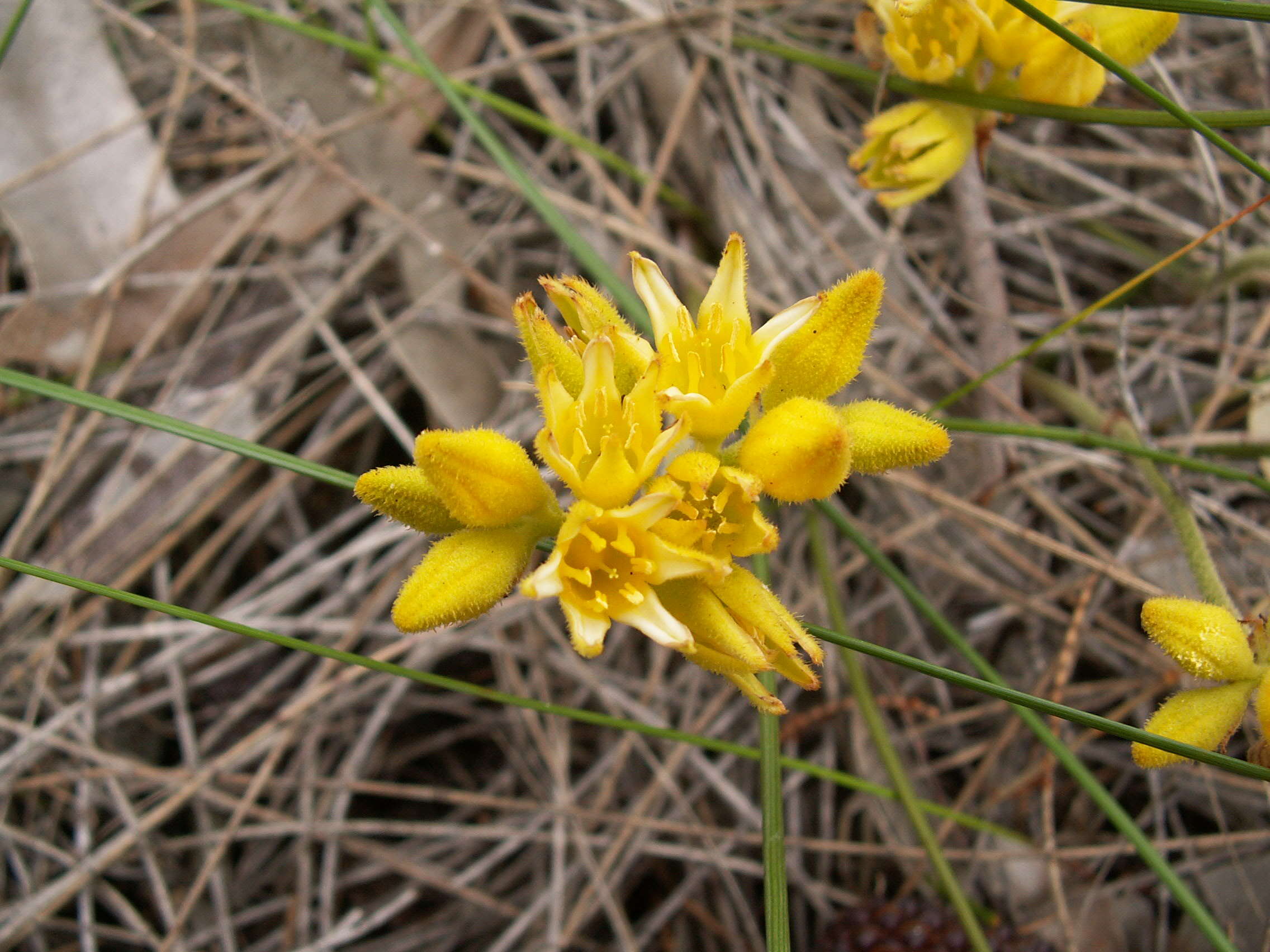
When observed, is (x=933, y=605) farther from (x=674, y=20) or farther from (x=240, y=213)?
(x=240, y=213)

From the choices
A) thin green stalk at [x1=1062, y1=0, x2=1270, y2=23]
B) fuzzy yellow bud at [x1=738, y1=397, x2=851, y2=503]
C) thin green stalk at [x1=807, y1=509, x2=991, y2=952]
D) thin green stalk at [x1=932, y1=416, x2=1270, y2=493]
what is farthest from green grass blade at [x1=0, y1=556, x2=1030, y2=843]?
thin green stalk at [x1=1062, y1=0, x2=1270, y2=23]

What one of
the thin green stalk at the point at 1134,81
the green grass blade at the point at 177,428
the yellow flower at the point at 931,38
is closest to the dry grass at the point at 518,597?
the thin green stalk at the point at 1134,81

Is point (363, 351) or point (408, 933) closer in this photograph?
point (408, 933)

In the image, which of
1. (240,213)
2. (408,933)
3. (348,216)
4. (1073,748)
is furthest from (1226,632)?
(240,213)

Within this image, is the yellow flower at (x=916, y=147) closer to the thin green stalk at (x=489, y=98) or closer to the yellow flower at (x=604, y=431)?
the yellow flower at (x=604, y=431)

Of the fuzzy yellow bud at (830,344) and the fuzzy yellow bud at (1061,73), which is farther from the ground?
the fuzzy yellow bud at (1061,73)

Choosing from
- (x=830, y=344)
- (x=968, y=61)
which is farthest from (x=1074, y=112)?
(x=830, y=344)

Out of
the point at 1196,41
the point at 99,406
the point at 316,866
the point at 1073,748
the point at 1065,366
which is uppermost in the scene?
the point at 99,406
